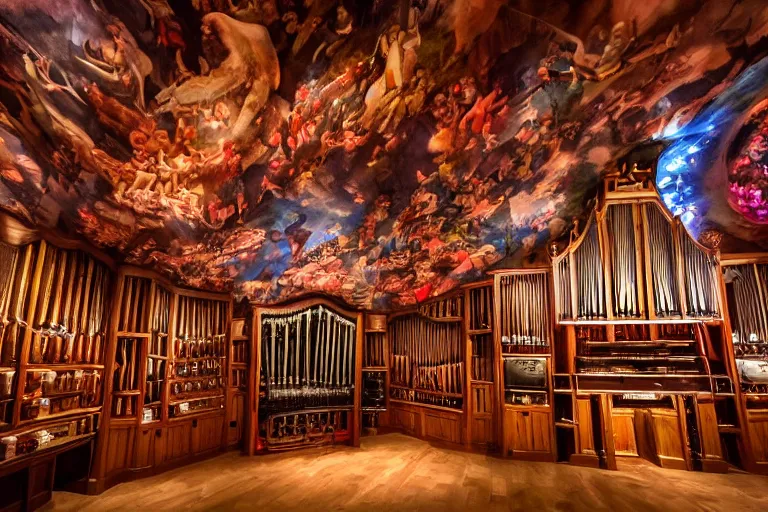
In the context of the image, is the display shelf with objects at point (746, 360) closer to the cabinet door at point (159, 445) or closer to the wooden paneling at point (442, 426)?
the wooden paneling at point (442, 426)

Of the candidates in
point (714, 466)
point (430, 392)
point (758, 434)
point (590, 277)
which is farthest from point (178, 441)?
point (758, 434)

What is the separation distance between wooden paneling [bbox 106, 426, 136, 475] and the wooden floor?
35 centimetres

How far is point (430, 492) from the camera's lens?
7707 millimetres

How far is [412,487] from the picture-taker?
796 cm

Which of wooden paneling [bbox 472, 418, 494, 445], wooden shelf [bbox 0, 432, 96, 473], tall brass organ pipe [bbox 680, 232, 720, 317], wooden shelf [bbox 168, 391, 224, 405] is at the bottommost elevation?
wooden paneling [bbox 472, 418, 494, 445]

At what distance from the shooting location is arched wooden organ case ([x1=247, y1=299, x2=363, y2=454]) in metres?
10.3

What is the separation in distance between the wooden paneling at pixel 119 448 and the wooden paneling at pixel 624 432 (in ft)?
31.2

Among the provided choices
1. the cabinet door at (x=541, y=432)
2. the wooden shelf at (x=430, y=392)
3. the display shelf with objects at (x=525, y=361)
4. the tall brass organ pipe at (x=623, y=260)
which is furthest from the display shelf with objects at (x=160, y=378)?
the tall brass organ pipe at (x=623, y=260)

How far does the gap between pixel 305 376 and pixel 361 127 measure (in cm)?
587

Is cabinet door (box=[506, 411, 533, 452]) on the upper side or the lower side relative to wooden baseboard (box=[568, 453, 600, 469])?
upper

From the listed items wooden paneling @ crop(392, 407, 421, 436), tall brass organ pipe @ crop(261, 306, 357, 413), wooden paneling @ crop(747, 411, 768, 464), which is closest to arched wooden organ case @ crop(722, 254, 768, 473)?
wooden paneling @ crop(747, 411, 768, 464)

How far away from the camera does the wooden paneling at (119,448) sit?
783 cm

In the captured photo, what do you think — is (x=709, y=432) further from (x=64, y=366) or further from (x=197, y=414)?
(x=64, y=366)

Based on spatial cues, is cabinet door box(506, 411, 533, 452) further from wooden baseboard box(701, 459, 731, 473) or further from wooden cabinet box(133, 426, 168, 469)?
wooden cabinet box(133, 426, 168, 469)
